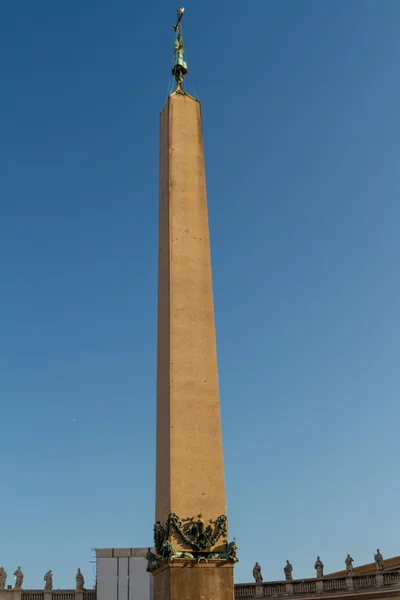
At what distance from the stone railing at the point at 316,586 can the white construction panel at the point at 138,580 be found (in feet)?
16.5

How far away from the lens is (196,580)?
46.2ft

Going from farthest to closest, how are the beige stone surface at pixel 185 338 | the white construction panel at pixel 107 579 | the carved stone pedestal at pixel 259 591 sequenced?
the white construction panel at pixel 107 579 < the carved stone pedestal at pixel 259 591 < the beige stone surface at pixel 185 338

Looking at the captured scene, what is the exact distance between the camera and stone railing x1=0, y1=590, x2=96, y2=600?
3906cm

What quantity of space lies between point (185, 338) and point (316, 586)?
26.5 m

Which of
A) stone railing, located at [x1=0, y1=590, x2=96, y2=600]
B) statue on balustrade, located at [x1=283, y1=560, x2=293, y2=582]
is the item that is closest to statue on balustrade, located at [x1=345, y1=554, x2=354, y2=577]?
statue on balustrade, located at [x1=283, y1=560, x2=293, y2=582]

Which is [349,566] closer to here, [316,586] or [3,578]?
[316,586]

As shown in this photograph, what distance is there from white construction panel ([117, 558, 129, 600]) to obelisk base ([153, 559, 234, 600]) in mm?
27571

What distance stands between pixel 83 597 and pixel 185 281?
28705mm

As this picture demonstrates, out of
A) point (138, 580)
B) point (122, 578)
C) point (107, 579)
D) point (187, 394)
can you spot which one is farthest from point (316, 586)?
point (187, 394)

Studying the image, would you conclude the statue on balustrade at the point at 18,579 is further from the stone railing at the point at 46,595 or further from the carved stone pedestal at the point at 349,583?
the carved stone pedestal at the point at 349,583

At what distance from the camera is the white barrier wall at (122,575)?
4025 cm

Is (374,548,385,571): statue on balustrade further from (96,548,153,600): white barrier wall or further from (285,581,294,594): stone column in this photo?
(96,548,153,600): white barrier wall

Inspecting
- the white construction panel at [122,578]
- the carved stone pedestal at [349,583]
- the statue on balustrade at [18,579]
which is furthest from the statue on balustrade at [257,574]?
the statue on balustrade at [18,579]

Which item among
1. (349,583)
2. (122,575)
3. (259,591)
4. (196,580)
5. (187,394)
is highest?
(122,575)
